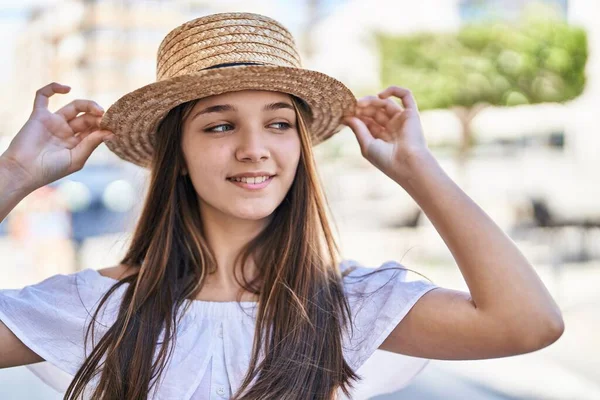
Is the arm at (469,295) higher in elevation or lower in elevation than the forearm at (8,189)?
lower

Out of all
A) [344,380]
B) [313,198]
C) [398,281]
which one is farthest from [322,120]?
[344,380]

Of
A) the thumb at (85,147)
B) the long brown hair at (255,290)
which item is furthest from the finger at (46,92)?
the long brown hair at (255,290)

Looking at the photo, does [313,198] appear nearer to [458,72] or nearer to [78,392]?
[78,392]

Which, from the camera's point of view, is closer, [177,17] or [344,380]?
[344,380]

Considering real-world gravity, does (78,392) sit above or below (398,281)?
below

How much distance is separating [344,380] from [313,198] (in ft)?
1.45

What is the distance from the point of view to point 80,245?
5773 mm

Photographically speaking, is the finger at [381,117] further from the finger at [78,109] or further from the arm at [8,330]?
the arm at [8,330]

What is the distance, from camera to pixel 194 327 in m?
1.66

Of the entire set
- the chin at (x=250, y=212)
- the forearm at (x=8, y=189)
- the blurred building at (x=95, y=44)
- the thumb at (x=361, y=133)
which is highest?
the blurred building at (x=95, y=44)

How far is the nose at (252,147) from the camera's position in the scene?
1.56m

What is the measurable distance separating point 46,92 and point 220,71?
1.66ft

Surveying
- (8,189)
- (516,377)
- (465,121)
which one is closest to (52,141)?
(8,189)

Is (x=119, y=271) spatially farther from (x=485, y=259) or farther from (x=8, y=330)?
(x=485, y=259)
